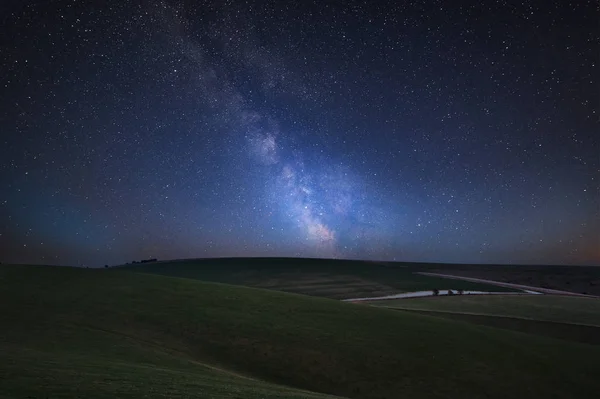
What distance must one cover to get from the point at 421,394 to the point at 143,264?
13018 centimetres

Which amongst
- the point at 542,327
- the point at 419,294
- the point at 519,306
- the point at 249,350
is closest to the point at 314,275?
the point at 419,294

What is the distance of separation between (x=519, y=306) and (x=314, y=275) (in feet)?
168

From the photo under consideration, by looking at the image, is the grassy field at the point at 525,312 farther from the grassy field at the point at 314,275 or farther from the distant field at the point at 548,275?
the distant field at the point at 548,275

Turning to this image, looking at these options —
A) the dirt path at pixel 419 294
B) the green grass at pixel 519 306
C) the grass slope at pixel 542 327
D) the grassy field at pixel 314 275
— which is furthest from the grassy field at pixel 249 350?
the grassy field at pixel 314 275

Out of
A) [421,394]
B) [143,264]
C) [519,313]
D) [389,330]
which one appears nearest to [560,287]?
[519,313]

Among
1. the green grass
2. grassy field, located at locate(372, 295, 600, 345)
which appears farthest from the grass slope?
the green grass

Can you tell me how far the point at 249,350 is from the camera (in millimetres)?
33625

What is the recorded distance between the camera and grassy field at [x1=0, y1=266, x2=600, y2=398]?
21.2 metres

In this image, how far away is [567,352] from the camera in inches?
1521

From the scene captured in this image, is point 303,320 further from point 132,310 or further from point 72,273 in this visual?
point 72,273

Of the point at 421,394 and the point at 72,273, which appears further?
the point at 72,273

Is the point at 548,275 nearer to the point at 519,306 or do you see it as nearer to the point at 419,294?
the point at 419,294

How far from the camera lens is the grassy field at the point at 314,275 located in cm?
8612

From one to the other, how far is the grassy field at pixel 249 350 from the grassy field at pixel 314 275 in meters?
37.8
